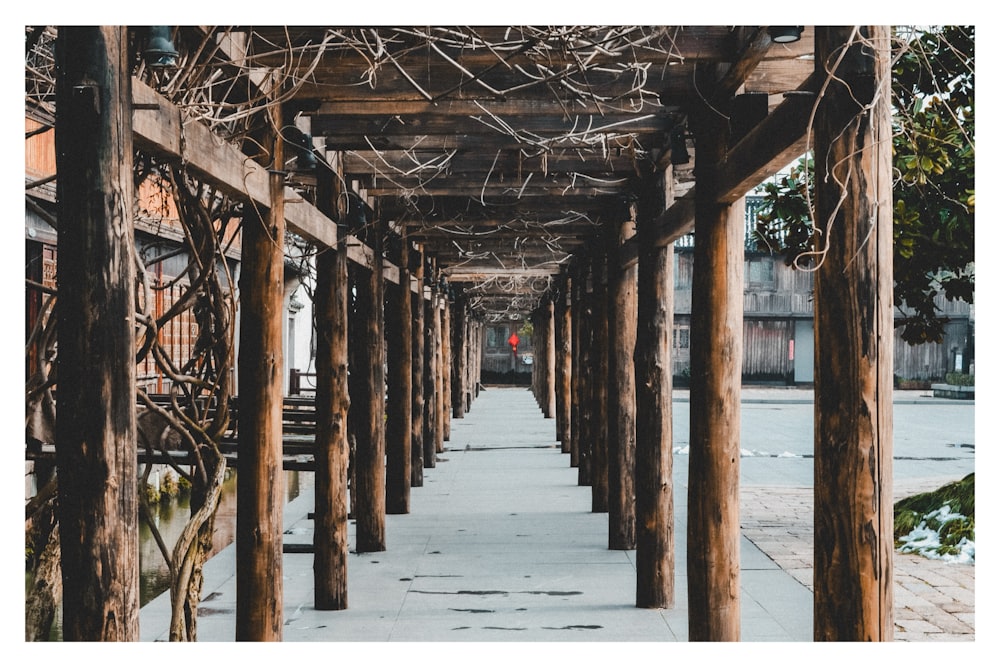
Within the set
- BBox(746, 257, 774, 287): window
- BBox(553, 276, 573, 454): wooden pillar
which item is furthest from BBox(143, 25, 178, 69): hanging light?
BBox(746, 257, 774, 287): window

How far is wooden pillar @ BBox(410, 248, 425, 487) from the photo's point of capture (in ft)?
38.3

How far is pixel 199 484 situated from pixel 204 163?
88.3 inches

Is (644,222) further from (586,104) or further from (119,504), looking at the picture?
(119,504)

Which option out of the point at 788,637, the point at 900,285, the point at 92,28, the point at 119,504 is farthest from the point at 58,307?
the point at 900,285

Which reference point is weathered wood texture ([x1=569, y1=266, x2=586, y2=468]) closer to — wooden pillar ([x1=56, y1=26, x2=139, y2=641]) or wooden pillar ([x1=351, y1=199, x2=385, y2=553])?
wooden pillar ([x1=351, y1=199, x2=385, y2=553])

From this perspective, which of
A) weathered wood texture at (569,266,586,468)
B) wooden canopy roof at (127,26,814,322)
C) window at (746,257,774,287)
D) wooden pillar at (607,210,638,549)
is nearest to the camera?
wooden canopy roof at (127,26,814,322)

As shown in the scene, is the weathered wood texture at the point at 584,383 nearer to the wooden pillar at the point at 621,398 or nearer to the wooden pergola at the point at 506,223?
the wooden pergola at the point at 506,223

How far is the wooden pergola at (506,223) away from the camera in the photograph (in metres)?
2.60

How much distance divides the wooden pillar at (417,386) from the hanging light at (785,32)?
843 cm

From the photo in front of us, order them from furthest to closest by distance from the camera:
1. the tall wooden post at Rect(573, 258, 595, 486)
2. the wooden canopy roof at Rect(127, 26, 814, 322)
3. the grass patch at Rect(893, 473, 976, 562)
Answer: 1. the tall wooden post at Rect(573, 258, 595, 486)
2. the grass patch at Rect(893, 473, 976, 562)
3. the wooden canopy roof at Rect(127, 26, 814, 322)

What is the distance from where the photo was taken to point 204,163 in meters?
3.65

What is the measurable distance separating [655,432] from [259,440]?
2733 millimetres

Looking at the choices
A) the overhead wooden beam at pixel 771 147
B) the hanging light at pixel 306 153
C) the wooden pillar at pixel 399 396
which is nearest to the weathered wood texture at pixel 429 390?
the wooden pillar at pixel 399 396

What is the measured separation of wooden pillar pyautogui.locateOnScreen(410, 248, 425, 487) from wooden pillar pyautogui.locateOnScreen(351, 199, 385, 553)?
343cm
